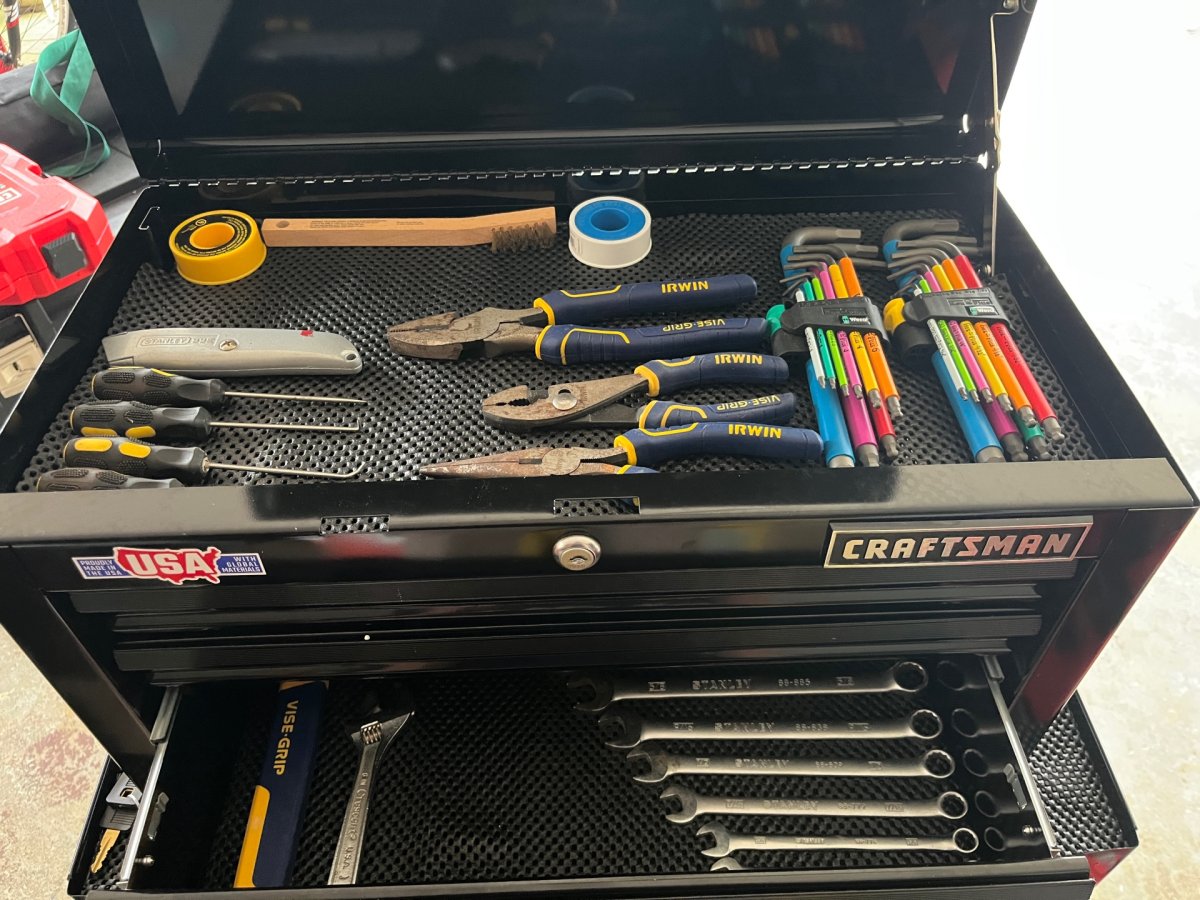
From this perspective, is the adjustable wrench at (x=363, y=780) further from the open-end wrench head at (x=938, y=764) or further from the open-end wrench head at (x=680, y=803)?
the open-end wrench head at (x=938, y=764)

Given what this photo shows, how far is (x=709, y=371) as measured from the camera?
0.83m

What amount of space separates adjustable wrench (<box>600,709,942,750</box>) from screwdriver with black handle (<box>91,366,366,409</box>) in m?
0.46

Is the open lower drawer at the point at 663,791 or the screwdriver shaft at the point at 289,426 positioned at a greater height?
the screwdriver shaft at the point at 289,426

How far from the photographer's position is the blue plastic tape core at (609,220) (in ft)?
3.12

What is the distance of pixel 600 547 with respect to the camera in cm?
67

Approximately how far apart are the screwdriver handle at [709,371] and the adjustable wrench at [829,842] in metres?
0.39

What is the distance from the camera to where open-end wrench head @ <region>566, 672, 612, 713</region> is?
88cm

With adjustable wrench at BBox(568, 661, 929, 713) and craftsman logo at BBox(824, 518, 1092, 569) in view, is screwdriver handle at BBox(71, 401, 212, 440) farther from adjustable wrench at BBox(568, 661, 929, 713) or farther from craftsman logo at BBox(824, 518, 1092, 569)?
craftsman logo at BBox(824, 518, 1092, 569)

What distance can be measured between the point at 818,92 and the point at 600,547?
57 centimetres

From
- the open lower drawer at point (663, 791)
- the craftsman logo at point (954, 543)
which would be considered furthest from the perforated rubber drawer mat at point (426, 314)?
the open lower drawer at point (663, 791)

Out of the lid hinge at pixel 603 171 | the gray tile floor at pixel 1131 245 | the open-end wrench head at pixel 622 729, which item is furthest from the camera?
the gray tile floor at pixel 1131 245

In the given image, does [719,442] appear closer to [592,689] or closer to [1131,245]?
[592,689]

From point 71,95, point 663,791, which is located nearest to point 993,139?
point 663,791

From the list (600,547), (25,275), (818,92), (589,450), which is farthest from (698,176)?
(25,275)
